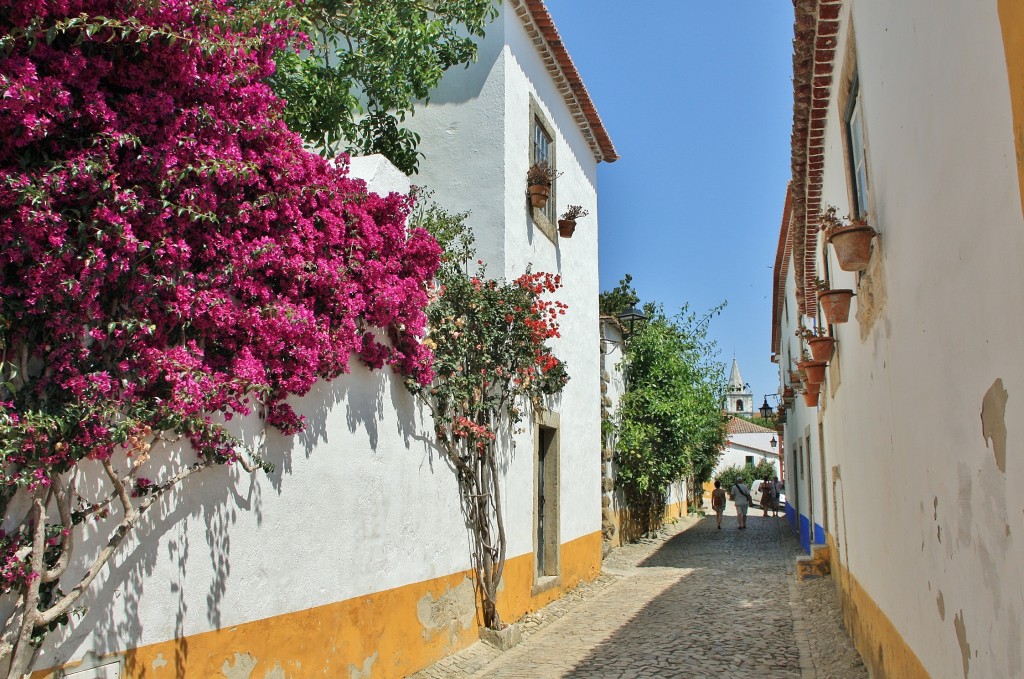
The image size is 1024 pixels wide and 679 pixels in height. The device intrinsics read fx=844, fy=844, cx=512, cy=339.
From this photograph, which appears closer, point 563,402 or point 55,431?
A: point 55,431

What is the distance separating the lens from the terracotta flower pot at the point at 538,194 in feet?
32.2

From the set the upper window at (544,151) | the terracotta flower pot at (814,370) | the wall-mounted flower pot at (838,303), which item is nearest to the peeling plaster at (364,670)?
the wall-mounted flower pot at (838,303)

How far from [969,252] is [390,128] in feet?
23.1

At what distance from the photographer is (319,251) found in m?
5.54

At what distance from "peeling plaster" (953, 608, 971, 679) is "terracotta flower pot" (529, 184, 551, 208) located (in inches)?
283


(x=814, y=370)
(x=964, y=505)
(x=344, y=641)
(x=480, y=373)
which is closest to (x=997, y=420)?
(x=964, y=505)

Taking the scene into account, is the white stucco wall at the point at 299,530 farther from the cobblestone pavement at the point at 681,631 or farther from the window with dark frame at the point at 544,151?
the window with dark frame at the point at 544,151

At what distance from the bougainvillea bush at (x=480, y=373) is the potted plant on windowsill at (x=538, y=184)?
1147mm

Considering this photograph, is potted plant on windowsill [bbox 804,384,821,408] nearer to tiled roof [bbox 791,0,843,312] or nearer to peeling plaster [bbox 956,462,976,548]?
tiled roof [bbox 791,0,843,312]

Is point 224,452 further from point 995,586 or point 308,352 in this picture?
point 995,586

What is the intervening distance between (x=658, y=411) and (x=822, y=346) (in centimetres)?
1067

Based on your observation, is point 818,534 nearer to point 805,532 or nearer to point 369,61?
point 805,532

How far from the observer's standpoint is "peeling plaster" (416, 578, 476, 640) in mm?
6949

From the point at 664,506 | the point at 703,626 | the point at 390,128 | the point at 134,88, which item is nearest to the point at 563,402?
the point at 703,626
